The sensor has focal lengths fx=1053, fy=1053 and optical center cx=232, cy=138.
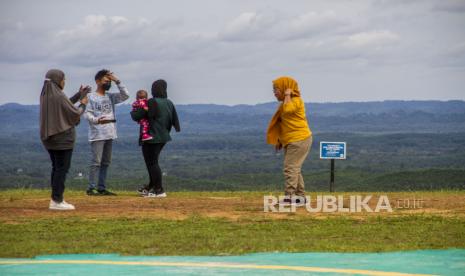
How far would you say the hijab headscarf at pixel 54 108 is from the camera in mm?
15148

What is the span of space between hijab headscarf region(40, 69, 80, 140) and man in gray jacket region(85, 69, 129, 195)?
8.74 feet

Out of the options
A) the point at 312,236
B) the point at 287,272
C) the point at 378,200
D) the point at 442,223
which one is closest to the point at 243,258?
the point at 287,272

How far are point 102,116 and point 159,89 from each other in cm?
109

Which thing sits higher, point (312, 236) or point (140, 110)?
point (140, 110)

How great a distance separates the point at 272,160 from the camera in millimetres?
157000

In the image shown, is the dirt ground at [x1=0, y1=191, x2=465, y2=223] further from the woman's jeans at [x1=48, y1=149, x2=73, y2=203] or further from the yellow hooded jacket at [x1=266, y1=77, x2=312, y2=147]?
the yellow hooded jacket at [x1=266, y1=77, x2=312, y2=147]

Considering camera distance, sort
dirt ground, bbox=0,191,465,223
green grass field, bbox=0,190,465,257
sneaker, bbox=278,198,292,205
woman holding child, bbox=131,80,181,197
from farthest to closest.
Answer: woman holding child, bbox=131,80,181,197, sneaker, bbox=278,198,292,205, dirt ground, bbox=0,191,465,223, green grass field, bbox=0,190,465,257

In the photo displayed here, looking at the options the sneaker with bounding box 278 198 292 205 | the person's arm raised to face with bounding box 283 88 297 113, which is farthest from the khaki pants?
the person's arm raised to face with bounding box 283 88 297 113

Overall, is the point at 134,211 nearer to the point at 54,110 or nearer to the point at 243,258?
the point at 54,110

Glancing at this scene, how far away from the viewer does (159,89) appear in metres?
18.3

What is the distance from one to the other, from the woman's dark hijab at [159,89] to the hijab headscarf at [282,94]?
274cm

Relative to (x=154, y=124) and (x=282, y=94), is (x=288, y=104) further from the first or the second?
(x=154, y=124)

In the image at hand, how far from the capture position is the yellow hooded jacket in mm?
15945

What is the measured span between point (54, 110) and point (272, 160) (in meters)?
142
